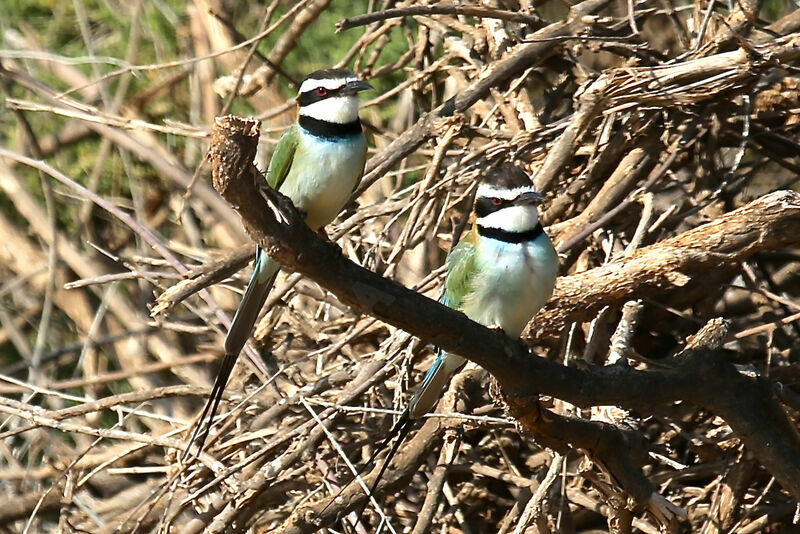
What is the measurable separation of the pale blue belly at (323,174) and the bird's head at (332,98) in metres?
0.08

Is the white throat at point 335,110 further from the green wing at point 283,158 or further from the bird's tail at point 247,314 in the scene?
the bird's tail at point 247,314

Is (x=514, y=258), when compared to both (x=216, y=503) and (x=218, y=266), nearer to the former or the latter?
(x=218, y=266)

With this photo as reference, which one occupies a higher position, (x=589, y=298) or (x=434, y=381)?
(x=434, y=381)

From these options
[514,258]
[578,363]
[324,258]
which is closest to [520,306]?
[514,258]

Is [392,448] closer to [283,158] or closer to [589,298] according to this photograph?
[589,298]

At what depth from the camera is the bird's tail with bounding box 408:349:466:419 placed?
3.47 meters

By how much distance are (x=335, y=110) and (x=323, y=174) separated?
236mm

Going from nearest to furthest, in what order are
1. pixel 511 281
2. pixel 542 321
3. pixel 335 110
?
pixel 511 281, pixel 335 110, pixel 542 321

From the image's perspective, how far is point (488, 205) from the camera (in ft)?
11.2

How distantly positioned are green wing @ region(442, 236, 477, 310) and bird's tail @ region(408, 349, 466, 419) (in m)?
0.16

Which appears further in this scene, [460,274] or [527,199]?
[460,274]

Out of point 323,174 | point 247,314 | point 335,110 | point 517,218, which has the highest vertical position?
point 335,110

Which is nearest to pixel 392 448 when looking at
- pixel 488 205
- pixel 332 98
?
pixel 488 205

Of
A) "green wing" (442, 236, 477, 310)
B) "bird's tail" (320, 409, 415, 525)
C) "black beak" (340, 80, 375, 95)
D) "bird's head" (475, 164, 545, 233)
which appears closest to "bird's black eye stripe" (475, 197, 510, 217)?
"bird's head" (475, 164, 545, 233)
